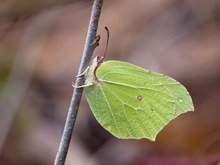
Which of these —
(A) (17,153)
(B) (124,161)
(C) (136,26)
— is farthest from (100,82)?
(C) (136,26)

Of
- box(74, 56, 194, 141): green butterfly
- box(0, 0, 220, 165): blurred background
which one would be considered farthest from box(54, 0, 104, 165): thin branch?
box(0, 0, 220, 165): blurred background


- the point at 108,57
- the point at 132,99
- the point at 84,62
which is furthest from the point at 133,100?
the point at 108,57

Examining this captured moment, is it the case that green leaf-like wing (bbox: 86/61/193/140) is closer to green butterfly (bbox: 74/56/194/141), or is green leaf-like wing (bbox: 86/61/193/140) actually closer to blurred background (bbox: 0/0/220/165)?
green butterfly (bbox: 74/56/194/141)

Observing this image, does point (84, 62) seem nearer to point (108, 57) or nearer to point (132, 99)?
point (132, 99)

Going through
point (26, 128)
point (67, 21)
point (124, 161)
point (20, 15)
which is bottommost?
point (124, 161)

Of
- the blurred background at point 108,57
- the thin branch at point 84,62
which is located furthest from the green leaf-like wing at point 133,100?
the blurred background at point 108,57

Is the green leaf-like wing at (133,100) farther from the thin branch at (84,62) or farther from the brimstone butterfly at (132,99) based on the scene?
the thin branch at (84,62)

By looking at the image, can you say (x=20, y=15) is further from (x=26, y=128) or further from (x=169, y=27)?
(x=169, y=27)
